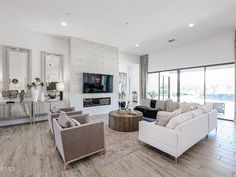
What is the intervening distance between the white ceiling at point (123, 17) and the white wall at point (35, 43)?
0.29 m

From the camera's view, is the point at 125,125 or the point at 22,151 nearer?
the point at 22,151

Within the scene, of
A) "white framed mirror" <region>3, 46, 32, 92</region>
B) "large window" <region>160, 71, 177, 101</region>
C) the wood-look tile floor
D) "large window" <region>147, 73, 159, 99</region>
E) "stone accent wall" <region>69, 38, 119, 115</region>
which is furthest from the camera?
"large window" <region>147, 73, 159, 99</region>

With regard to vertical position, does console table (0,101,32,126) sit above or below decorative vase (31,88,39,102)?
below

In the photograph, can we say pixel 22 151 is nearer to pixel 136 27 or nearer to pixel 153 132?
pixel 153 132

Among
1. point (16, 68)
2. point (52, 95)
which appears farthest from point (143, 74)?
point (16, 68)

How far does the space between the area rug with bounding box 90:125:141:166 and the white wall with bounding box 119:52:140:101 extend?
17.0 ft

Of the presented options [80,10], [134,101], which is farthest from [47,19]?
[134,101]

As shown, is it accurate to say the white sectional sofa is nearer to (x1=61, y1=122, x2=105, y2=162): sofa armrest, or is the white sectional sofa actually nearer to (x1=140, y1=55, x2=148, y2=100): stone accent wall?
(x1=61, y1=122, x2=105, y2=162): sofa armrest

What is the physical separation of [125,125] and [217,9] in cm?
410

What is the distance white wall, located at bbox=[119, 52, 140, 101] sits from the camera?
843 cm

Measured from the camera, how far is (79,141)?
7.79 feet

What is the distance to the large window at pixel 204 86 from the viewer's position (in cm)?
557

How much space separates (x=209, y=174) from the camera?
2.16m

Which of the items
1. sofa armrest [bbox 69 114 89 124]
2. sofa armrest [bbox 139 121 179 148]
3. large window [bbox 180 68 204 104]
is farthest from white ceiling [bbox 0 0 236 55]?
sofa armrest [bbox 139 121 179 148]
